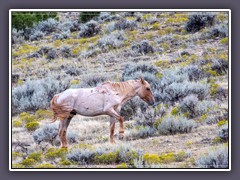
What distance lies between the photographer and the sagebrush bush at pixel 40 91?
1978 centimetres

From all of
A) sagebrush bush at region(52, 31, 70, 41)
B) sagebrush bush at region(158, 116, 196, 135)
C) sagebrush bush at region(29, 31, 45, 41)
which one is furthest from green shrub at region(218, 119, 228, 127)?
sagebrush bush at region(29, 31, 45, 41)

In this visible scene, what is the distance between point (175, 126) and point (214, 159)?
5.20ft

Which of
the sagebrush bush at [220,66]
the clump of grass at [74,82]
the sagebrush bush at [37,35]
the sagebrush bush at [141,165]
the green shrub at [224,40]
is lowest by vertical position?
the sagebrush bush at [141,165]

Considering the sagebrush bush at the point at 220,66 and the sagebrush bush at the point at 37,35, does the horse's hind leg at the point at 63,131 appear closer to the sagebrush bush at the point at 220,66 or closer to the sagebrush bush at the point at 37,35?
the sagebrush bush at the point at 37,35

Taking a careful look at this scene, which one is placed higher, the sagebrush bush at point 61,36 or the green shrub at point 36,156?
the sagebrush bush at point 61,36

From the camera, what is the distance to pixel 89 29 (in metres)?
20.7

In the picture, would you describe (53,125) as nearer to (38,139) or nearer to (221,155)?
(38,139)

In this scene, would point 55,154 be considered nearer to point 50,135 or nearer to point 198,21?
point 50,135

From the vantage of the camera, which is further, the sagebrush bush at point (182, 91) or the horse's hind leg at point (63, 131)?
the sagebrush bush at point (182, 91)

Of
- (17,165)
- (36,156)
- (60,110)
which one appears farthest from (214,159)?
(17,165)

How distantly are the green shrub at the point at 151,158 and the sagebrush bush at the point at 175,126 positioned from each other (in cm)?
110

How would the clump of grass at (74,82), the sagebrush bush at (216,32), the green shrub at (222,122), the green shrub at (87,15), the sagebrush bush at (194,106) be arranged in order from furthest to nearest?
the clump of grass at (74,82), the sagebrush bush at (194,106), the sagebrush bush at (216,32), the green shrub at (87,15), the green shrub at (222,122)

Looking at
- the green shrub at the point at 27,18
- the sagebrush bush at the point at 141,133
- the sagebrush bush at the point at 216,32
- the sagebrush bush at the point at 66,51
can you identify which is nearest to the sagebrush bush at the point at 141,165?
the sagebrush bush at the point at 141,133

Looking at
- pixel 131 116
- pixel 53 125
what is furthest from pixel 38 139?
pixel 131 116
